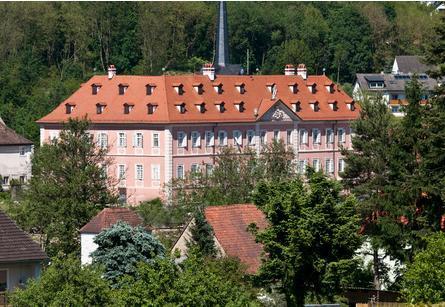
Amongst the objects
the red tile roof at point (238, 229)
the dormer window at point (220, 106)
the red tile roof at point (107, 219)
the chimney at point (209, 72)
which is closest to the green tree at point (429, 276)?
the red tile roof at point (238, 229)

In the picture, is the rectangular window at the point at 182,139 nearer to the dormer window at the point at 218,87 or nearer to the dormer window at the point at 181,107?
the dormer window at the point at 181,107

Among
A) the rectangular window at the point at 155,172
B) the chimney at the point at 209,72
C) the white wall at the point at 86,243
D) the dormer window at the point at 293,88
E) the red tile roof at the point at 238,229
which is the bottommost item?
the rectangular window at the point at 155,172

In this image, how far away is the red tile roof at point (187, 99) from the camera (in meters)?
93.8

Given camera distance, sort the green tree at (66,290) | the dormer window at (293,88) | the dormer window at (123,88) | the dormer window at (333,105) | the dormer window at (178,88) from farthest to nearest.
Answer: the dormer window at (293,88)
the dormer window at (333,105)
the dormer window at (123,88)
the dormer window at (178,88)
the green tree at (66,290)

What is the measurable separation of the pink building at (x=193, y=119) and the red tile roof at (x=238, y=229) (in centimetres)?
3520

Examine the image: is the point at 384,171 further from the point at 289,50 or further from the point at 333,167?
the point at 289,50

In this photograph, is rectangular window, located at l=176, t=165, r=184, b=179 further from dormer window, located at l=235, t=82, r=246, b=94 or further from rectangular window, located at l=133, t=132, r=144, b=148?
dormer window, located at l=235, t=82, r=246, b=94

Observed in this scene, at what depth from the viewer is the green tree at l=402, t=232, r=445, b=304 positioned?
127 ft

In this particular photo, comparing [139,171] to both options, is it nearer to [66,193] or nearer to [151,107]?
[151,107]

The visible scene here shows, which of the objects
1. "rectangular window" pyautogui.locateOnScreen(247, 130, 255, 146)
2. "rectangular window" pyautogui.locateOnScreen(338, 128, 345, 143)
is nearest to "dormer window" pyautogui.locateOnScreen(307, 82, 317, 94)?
"rectangular window" pyautogui.locateOnScreen(338, 128, 345, 143)

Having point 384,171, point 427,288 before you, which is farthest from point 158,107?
point 427,288

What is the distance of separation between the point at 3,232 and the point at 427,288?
11024mm

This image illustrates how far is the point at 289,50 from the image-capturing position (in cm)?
13625

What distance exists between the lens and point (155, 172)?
306ft
